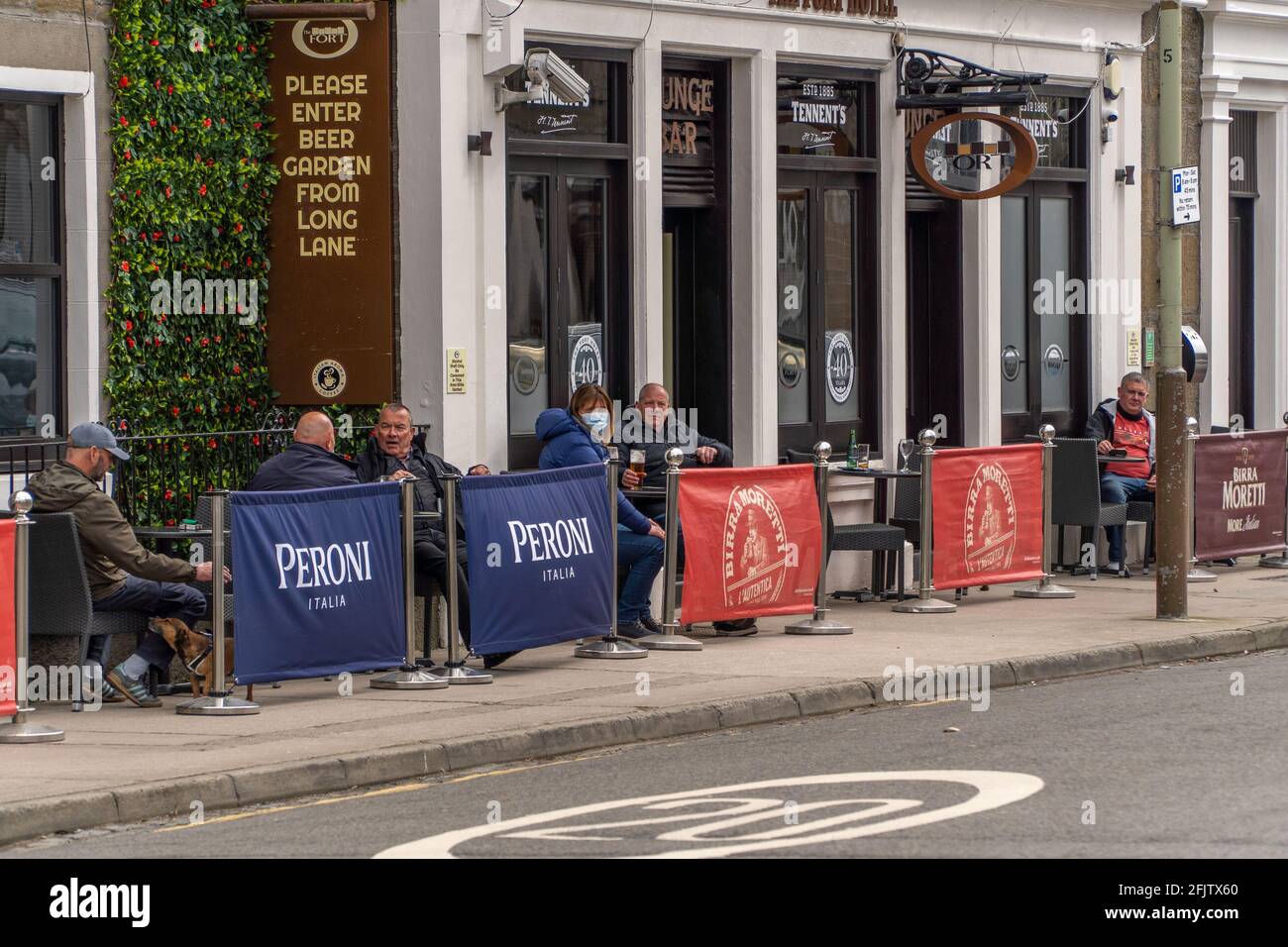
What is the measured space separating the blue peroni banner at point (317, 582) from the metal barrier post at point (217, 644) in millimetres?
103

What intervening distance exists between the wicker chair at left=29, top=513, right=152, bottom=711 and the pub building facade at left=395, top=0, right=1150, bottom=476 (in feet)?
13.3

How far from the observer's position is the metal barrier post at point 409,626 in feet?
40.6

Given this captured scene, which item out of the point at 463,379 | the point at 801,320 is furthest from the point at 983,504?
the point at 463,379

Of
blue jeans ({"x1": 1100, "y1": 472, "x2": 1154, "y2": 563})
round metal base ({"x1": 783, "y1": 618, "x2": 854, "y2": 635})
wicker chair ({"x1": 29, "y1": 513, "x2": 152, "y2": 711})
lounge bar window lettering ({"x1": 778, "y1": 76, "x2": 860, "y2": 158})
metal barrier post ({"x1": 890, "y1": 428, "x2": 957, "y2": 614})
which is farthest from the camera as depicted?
blue jeans ({"x1": 1100, "y1": 472, "x2": 1154, "y2": 563})

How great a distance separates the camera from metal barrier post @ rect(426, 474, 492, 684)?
498 inches

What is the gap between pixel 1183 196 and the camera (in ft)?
51.6

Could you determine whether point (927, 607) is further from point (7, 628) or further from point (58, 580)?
point (7, 628)

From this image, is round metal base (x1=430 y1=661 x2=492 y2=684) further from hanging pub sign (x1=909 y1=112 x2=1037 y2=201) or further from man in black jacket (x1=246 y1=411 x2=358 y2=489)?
hanging pub sign (x1=909 y1=112 x2=1037 y2=201)

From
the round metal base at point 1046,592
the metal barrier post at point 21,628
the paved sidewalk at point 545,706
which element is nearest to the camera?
the paved sidewalk at point 545,706

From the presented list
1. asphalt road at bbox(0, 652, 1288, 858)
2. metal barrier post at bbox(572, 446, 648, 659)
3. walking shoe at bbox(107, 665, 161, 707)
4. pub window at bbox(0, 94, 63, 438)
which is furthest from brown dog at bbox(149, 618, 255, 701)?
metal barrier post at bbox(572, 446, 648, 659)

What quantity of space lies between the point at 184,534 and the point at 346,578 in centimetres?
102

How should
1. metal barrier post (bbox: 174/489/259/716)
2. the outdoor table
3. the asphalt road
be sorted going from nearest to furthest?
1. the asphalt road
2. metal barrier post (bbox: 174/489/259/716)
3. the outdoor table

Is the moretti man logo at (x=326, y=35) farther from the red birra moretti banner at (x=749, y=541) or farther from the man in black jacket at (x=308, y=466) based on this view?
the red birra moretti banner at (x=749, y=541)
